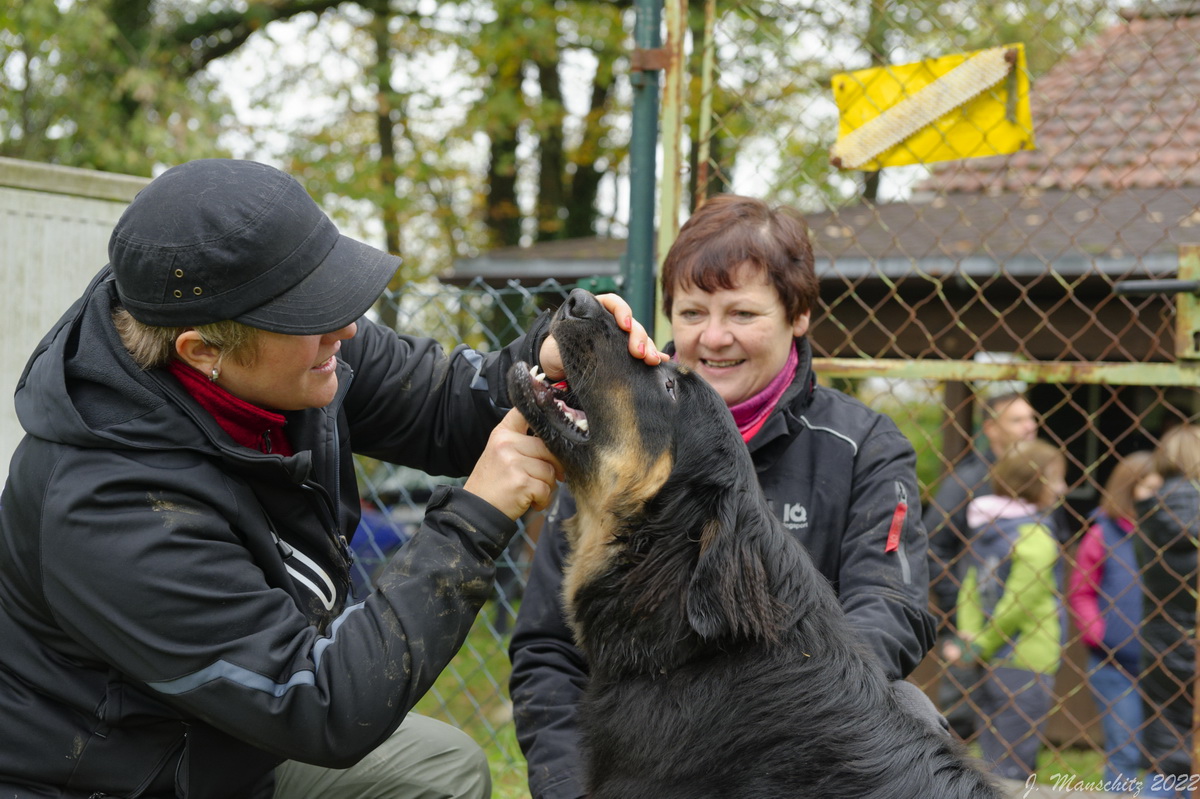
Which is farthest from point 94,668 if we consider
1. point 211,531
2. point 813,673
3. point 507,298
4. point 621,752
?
point 507,298

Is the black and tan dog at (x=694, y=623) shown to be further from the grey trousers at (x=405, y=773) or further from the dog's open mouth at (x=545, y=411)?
the grey trousers at (x=405, y=773)

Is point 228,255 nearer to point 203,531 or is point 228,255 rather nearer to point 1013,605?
point 203,531

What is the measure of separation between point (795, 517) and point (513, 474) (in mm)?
1040

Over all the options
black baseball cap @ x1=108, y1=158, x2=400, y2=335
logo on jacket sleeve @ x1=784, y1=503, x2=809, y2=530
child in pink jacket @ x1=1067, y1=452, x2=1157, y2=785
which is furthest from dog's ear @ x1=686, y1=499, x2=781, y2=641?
child in pink jacket @ x1=1067, y1=452, x2=1157, y2=785

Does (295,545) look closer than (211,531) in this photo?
No

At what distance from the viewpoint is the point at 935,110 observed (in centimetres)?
371

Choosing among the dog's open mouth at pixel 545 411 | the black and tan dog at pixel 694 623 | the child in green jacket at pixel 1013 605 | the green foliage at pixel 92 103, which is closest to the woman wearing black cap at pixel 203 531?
the dog's open mouth at pixel 545 411

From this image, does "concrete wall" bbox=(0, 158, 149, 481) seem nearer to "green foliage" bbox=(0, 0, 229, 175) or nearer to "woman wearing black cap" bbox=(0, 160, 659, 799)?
"woman wearing black cap" bbox=(0, 160, 659, 799)

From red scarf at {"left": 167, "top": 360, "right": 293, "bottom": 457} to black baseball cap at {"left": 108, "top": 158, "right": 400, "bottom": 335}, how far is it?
7.4 inches

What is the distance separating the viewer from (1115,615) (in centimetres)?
625

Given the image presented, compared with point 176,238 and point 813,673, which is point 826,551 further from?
point 176,238

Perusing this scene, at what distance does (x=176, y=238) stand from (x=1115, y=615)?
6001 millimetres

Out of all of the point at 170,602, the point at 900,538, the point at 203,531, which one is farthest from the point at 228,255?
the point at 900,538

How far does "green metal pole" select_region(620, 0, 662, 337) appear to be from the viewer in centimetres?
381
